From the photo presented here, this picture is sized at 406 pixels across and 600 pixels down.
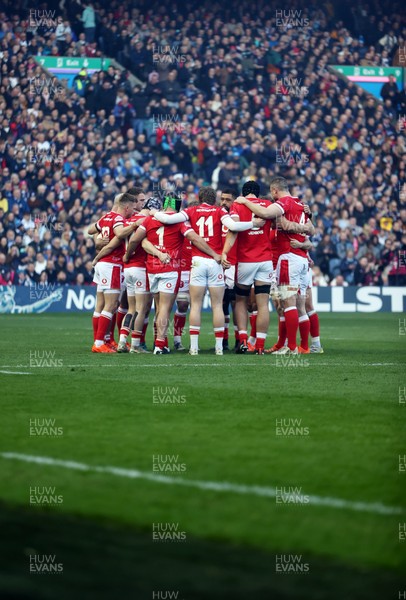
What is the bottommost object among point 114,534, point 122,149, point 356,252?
point 356,252

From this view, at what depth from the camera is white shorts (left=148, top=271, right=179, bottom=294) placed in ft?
50.5

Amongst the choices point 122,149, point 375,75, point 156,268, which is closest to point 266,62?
point 375,75

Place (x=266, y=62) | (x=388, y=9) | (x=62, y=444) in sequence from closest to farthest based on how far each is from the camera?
(x=62, y=444) < (x=266, y=62) < (x=388, y=9)

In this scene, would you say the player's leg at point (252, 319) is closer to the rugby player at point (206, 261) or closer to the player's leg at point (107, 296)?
the rugby player at point (206, 261)

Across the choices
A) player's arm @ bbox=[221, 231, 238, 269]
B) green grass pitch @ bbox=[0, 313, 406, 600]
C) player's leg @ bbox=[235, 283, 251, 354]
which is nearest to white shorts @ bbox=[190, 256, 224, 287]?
player's arm @ bbox=[221, 231, 238, 269]

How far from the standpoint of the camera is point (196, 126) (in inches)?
1326

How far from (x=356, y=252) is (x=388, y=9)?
12302mm

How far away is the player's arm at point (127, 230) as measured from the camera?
611 inches

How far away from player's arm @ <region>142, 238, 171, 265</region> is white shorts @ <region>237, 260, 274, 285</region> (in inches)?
42.0

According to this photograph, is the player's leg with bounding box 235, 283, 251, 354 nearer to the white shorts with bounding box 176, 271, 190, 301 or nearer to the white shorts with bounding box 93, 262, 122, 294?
the white shorts with bounding box 176, 271, 190, 301

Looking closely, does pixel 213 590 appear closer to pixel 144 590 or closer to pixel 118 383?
pixel 144 590

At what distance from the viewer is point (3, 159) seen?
104 ft

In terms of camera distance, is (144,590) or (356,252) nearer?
(144,590)

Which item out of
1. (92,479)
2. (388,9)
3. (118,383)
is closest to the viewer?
(92,479)
